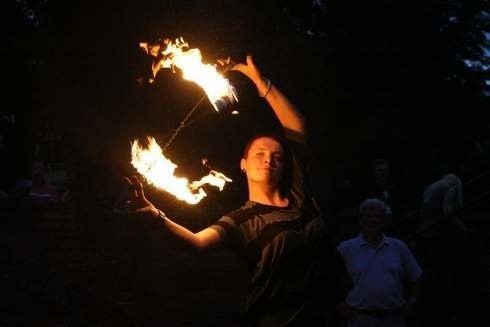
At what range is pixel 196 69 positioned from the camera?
373cm

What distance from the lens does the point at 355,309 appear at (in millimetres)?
5027

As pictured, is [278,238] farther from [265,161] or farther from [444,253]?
[444,253]

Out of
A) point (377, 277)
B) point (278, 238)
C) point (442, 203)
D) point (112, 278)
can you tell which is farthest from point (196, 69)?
point (442, 203)

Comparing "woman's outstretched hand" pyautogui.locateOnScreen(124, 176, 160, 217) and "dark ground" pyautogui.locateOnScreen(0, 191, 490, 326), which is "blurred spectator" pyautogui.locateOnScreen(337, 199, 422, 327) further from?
"woman's outstretched hand" pyautogui.locateOnScreen(124, 176, 160, 217)

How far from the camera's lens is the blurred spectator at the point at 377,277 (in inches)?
196

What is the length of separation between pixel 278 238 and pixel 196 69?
1096mm

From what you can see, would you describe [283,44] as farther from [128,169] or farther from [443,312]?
[443,312]

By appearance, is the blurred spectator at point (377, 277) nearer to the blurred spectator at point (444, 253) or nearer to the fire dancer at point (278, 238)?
the fire dancer at point (278, 238)

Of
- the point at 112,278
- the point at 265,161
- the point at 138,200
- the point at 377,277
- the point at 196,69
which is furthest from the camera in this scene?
the point at 112,278

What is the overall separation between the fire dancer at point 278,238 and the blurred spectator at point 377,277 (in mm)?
1816

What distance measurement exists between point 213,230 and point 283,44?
618cm

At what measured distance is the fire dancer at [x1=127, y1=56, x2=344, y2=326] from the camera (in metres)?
2.98

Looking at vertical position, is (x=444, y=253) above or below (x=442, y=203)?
below

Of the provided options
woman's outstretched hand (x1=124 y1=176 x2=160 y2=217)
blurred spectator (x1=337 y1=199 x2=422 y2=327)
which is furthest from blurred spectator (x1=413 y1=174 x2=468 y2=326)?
woman's outstretched hand (x1=124 y1=176 x2=160 y2=217)
